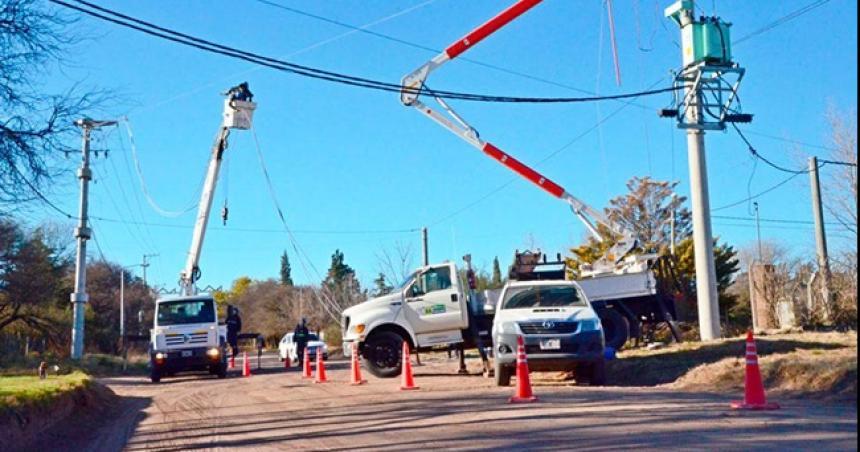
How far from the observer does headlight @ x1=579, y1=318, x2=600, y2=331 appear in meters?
14.9

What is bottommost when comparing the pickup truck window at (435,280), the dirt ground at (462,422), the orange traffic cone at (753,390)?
the dirt ground at (462,422)

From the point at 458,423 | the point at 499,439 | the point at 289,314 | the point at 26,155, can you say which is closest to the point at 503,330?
the point at 458,423

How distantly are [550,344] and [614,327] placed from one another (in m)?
5.98

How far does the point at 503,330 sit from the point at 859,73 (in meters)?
10.9

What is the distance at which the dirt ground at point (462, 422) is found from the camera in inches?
345

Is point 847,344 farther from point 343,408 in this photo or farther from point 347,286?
point 347,286

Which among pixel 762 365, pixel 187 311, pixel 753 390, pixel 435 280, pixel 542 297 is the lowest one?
pixel 753 390

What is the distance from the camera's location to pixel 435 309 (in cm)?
1919

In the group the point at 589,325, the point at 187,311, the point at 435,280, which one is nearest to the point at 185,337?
the point at 187,311

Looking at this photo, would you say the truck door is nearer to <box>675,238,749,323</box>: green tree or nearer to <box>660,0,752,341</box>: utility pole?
<box>660,0,752,341</box>: utility pole

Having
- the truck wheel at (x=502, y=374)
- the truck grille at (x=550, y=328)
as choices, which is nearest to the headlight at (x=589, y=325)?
the truck grille at (x=550, y=328)

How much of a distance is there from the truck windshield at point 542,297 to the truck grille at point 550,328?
1.30 metres

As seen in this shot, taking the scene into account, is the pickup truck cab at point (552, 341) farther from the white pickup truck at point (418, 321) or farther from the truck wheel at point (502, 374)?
the white pickup truck at point (418, 321)

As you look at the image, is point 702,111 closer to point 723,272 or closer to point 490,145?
point 490,145
